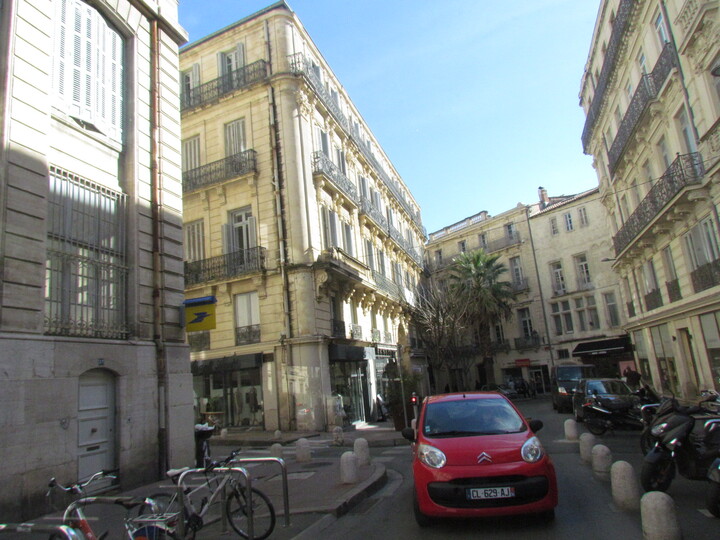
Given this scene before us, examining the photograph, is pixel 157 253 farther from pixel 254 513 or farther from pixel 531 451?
pixel 531 451

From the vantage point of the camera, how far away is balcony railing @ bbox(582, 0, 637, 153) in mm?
18703

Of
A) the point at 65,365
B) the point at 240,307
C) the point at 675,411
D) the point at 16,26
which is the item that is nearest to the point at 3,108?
the point at 16,26

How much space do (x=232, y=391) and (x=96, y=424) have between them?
12031 mm

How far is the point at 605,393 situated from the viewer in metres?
14.9

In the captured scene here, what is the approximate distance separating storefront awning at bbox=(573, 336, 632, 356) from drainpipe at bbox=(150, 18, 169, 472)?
28129mm

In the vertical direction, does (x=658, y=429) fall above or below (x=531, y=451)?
below

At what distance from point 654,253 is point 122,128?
19774 millimetres

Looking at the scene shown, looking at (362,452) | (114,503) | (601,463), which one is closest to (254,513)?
(114,503)

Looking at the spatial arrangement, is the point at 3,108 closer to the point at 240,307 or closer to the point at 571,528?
the point at 571,528

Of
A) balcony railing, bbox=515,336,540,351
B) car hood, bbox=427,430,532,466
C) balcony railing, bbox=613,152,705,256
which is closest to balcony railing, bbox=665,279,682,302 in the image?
balcony railing, bbox=613,152,705,256

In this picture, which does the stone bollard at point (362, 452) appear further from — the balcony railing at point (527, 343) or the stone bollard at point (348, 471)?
the balcony railing at point (527, 343)

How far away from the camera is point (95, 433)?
27.8ft

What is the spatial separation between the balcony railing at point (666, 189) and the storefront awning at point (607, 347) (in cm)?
1005

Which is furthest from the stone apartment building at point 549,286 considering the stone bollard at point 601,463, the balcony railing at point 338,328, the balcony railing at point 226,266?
the stone bollard at point 601,463
